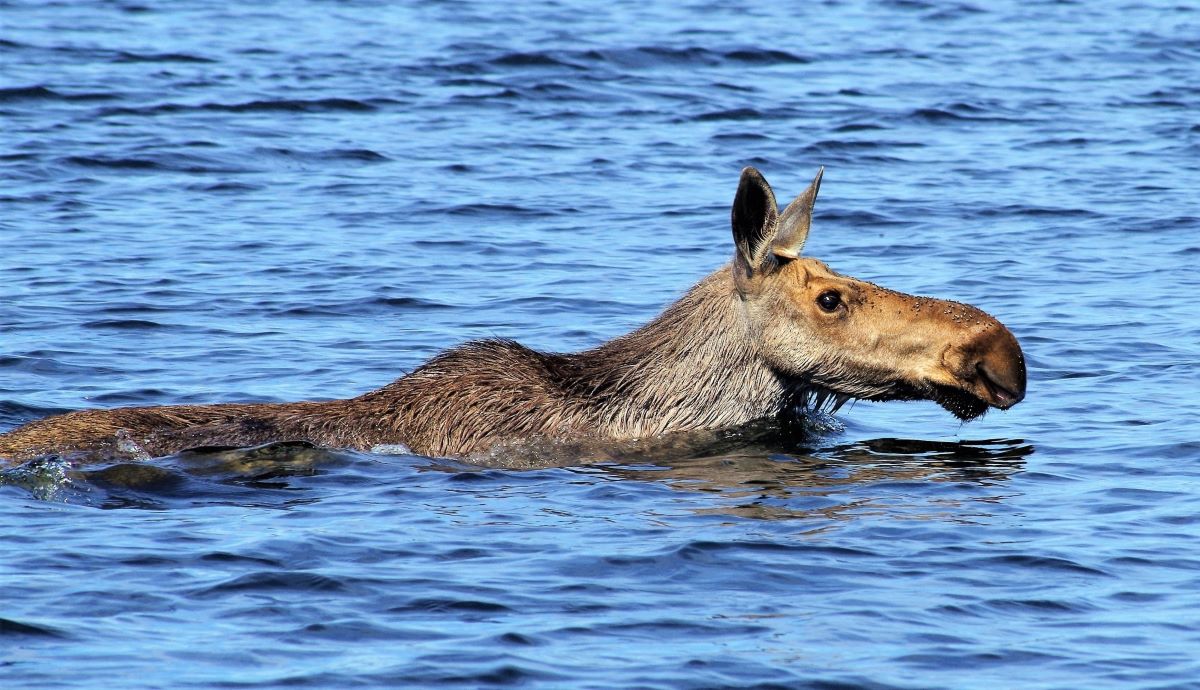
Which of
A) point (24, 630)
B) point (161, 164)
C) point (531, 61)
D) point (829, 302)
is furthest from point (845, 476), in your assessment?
point (531, 61)

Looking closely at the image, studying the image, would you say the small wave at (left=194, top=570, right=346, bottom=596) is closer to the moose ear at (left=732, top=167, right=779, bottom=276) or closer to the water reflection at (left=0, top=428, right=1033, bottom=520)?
the water reflection at (left=0, top=428, right=1033, bottom=520)

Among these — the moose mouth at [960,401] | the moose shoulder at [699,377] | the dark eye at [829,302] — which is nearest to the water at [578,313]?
the moose shoulder at [699,377]

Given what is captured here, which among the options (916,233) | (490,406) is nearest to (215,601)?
(490,406)

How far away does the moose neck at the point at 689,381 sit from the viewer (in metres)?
10.8

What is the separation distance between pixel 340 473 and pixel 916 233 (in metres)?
9.19

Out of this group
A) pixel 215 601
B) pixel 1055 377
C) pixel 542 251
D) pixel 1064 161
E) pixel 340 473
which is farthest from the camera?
pixel 1064 161

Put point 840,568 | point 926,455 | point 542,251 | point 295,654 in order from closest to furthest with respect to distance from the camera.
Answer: point 295,654, point 840,568, point 926,455, point 542,251

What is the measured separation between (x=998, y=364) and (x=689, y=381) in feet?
5.79

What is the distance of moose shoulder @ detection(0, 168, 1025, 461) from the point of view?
33.6 ft

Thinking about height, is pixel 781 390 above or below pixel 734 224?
below

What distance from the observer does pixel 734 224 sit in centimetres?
1043

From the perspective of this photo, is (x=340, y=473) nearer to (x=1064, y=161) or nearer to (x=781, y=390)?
(x=781, y=390)

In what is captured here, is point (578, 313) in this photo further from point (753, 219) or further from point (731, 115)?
point (731, 115)

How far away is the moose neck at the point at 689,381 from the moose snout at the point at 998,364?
1.17m
